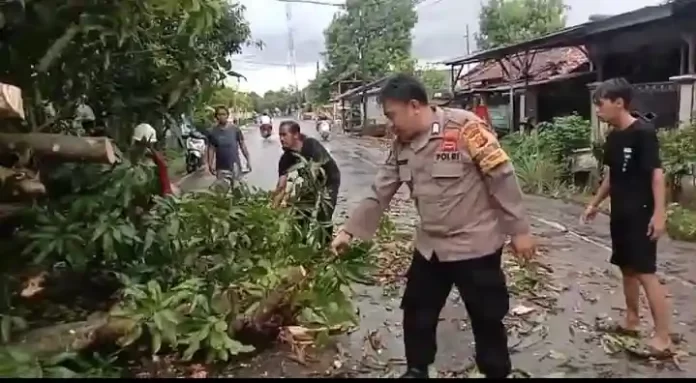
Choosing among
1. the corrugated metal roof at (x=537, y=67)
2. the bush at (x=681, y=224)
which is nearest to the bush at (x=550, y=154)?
the corrugated metal roof at (x=537, y=67)

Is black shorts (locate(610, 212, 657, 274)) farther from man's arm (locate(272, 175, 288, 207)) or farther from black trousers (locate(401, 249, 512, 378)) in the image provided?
man's arm (locate(272, 175, 288, 207))

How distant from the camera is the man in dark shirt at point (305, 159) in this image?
22.1ft

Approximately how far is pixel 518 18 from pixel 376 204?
3631cm

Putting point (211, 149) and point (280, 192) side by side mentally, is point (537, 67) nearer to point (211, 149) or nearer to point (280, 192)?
point (211, 149)

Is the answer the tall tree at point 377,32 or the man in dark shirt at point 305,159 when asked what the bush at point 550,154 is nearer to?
the man in dark shirt at point 305,159

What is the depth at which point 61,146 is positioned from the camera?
4578 millimetres

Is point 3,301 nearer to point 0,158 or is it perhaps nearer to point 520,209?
point 0,158

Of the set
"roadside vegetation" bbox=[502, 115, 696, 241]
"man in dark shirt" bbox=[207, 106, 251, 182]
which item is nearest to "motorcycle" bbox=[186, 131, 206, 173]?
"roadside vegetation" bbox=[502, 115, 696, 241]

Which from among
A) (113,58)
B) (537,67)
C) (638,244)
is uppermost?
(537,67)

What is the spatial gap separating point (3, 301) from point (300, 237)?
218 centimetres

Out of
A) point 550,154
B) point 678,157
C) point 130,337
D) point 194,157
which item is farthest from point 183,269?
point 194,157

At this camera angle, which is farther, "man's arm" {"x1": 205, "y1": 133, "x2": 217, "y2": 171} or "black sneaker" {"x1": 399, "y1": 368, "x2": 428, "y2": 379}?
"man's arm" {"x1": 205, "y1": 133, "x2": 217, "y2": 171}

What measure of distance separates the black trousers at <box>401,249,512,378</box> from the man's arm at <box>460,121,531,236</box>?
0.21 meters

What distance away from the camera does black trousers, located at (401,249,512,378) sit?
3768 mm
